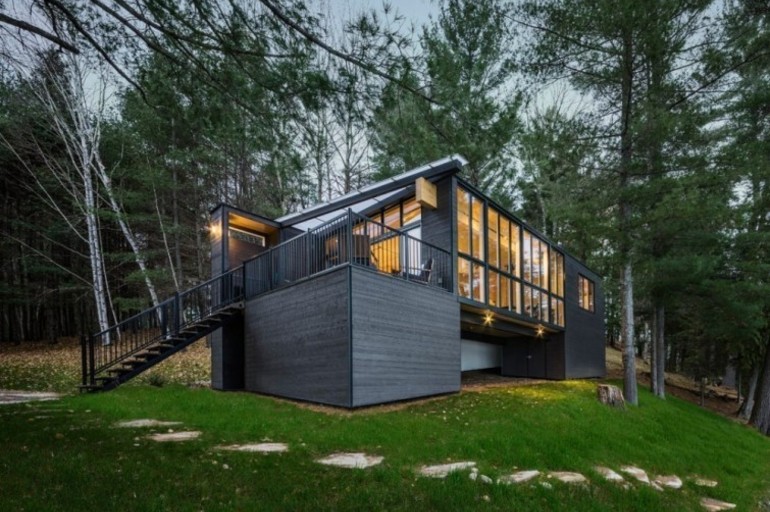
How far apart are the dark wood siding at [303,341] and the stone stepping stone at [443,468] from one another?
102 inches

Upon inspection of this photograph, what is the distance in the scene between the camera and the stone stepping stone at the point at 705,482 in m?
5.16

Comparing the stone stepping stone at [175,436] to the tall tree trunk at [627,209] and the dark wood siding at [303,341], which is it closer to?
the dark wood siding at [303,341]

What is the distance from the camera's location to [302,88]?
14.9 ft

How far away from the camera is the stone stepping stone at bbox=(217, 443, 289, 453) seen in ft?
13.7

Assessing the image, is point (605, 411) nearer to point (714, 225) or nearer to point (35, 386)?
point (714, 225)

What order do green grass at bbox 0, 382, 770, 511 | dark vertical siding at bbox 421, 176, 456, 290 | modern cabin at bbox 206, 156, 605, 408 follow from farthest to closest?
1. dark vertical siding at bbox 421, 176, 456, 290
2. modern cabin at bbox 206, 156, 605, 408
3. green grass at bbox 0, 382, 770, 511

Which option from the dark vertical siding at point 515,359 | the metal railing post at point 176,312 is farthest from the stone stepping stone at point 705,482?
the metal railing post at point 176,312

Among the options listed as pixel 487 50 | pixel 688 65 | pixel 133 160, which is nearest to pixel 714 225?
pixel 688 65

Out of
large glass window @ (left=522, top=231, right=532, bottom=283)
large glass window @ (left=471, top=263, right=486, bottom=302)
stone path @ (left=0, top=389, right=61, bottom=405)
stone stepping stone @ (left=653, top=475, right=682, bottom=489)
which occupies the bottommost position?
stone stepping stone @ (left=653, top=475, right=682, bottom=489)

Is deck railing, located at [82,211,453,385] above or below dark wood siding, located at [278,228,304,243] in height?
below

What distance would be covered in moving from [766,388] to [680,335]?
8830mm

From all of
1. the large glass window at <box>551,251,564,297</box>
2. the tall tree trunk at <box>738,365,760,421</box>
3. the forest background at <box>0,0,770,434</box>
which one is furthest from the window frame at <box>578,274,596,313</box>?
the tall tree trunk at <box>738,365,760,421</box>

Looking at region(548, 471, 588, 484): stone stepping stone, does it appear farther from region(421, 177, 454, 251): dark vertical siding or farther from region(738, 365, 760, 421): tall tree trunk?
region(738, 365, 760, 421): tall tree trunk

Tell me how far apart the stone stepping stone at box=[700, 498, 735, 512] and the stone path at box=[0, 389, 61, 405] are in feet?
31.7
